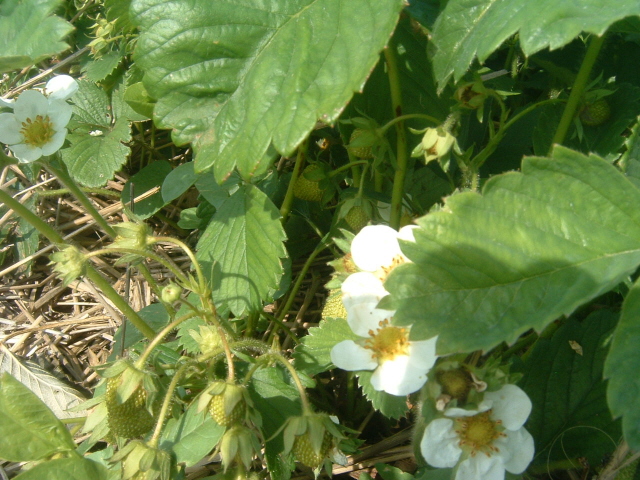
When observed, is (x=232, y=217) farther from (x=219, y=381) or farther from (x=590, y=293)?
(x=590, y=293)

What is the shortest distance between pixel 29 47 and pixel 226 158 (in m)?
0.66

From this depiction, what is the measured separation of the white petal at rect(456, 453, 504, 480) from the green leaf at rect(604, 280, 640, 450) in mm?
227

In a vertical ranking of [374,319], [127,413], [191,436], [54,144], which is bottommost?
[191,436]

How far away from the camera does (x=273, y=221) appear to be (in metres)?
1.60

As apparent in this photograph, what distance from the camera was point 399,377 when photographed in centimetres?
102

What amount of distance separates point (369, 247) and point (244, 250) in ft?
2.01

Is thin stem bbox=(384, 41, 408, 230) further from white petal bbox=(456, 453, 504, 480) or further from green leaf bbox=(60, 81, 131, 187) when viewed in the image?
green leaf bbox=(60, 81, 131, 187)

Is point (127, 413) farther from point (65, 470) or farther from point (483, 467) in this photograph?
point (483, 467)

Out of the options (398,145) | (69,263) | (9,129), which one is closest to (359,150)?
(398,145)

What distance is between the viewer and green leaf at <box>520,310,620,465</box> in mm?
1322

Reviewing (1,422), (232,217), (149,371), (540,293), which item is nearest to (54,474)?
(1,422)

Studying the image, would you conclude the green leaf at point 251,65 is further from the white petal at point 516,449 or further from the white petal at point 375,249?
the white petal at point 516,449

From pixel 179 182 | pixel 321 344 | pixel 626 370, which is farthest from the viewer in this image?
pixel 179 182

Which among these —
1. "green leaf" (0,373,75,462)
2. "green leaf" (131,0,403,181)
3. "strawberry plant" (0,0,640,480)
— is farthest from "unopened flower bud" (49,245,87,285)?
"green leaf" (131,0,403,181)
